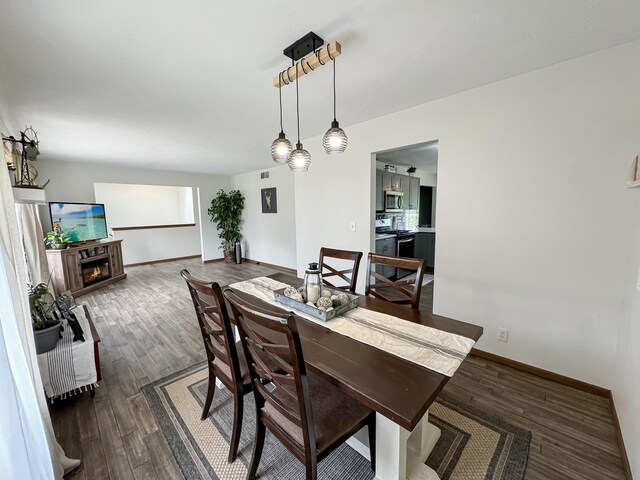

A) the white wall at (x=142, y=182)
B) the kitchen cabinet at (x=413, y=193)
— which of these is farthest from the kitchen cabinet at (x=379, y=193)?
the white wall at (x=142, y=182)

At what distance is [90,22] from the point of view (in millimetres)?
1395

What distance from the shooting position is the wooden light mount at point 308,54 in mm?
1523

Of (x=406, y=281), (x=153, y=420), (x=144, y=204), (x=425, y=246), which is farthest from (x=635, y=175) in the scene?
(x=144, y=204)

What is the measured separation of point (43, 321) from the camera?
1751 millimetres

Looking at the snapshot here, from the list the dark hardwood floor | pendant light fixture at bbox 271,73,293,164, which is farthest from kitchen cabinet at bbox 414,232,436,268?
pendant light fixture at bbox 271,73,293,164

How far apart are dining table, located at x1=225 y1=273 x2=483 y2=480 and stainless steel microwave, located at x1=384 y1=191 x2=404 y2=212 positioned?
10.8 ft

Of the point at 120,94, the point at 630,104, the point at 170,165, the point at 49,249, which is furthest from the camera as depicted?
the point at 170,165

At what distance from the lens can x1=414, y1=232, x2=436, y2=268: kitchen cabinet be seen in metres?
5.09

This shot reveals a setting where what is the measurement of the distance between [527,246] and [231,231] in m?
6.24

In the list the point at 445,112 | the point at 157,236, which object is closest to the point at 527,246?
the point at 445,112

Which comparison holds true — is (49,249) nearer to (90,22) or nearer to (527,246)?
(90,22)

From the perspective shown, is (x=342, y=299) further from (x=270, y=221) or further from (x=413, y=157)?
(x=270, y=221)

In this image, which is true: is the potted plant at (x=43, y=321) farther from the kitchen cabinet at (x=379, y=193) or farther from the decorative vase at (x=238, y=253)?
the decorative vase at (x=238, y=253)

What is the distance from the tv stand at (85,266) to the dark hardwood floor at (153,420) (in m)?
1.91
